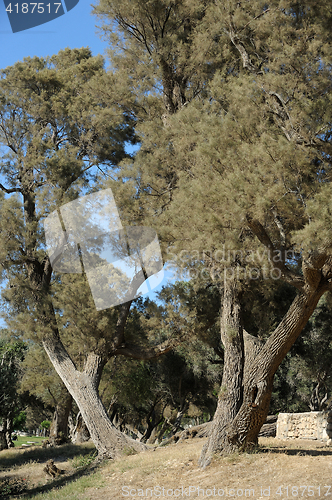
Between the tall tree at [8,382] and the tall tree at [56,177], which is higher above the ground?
the tall tree at [56,177]

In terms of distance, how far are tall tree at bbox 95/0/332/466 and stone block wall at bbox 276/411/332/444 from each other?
12.0ft

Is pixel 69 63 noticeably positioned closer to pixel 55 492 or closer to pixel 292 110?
pixel 292 110

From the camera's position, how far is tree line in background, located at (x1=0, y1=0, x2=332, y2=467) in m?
5.93

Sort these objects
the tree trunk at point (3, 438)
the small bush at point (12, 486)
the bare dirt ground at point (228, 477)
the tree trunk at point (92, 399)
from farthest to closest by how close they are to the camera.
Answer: the tree trunk at point (3, 438) < the tree trunk at point (92, 399) < the small bush at point (12, 486) < the bare dirt ground at point (228, 477)

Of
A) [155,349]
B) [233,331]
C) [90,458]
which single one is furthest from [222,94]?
[90,458]

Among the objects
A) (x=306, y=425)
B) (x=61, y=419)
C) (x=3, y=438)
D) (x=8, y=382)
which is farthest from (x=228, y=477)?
(x=3, y=438)

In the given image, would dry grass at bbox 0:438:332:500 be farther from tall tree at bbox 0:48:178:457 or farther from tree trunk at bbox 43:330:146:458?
tall tree at bbox 0:48:178:457

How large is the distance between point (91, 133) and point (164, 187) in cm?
439

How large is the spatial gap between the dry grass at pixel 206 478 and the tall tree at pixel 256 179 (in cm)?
54

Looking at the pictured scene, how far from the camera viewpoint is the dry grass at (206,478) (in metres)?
4.88

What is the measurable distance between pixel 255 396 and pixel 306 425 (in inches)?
184

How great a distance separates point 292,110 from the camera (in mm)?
5934

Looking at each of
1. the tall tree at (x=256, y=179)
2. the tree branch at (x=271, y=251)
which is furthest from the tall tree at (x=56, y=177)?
the tree branch at (x=271, y=251)

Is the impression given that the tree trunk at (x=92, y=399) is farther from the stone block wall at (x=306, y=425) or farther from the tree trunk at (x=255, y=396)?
the stone block wall at (x=306, y=425)
